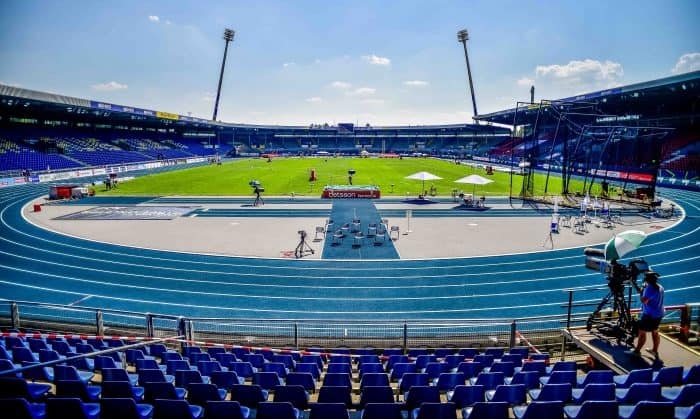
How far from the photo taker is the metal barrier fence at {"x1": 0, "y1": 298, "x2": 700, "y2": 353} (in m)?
9.66

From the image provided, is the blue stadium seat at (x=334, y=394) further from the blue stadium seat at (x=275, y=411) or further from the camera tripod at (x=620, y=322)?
the camera tripod at (x=620, y=322)

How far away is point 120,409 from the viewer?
4988 mm

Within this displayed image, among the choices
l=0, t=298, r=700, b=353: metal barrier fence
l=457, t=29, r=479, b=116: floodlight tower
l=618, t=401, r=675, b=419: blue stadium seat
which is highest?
l=457, t=29, r=479, b=116: floodlight tower

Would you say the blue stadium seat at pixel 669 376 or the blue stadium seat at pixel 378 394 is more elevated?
the blue stadium seat at pixel 669 376

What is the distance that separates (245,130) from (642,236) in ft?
440

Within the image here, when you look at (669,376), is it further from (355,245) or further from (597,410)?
(355,245)

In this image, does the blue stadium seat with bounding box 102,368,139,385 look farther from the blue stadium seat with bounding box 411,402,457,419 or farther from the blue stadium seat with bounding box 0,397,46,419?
the blue stadium seat with bounding box 411,402,457,419

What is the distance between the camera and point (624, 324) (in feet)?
27.8

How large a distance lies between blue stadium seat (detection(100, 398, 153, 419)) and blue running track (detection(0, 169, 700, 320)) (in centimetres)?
759

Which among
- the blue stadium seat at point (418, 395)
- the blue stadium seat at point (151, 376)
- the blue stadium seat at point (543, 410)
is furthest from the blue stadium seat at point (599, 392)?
the blue stadium seat at point (151, 376)

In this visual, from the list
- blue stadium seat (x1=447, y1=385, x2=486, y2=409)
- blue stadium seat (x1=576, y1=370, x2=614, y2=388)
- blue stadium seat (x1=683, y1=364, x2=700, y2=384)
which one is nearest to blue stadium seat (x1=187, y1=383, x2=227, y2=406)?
blue stadium seat (x1=447, y1=385, x2=486, y2=409)

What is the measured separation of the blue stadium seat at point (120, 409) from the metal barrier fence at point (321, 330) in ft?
14.0

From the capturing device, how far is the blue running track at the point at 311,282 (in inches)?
516

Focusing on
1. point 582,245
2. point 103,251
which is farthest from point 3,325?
point 582,245
